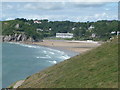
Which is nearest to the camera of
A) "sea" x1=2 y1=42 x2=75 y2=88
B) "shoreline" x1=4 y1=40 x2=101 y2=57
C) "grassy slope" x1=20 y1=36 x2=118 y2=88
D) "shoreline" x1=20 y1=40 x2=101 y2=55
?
"grassy slope" x1=20 y1=36 x2=118 y2=88

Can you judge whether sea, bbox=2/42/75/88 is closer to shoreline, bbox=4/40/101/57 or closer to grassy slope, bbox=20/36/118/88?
shoreline, bbox=4/40/101/57

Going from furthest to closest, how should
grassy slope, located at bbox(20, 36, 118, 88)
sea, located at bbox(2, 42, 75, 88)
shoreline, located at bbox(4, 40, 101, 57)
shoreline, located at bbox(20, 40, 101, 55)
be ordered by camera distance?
shoreline, located at bbox(20, 40, 101, 55)
shoreline, located at bbox(4, 40, 101, 57)
sea, located at bbox(2, 42, 75, 88)
grassy slope, located at bbox(20, 36, 118, 88)

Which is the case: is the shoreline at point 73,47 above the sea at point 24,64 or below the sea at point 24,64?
above

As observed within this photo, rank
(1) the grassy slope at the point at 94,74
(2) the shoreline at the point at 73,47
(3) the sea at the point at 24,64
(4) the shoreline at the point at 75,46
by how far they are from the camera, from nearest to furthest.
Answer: (1) the grassy slope at the point at 94,74 < (3) the sea at the point at 24,64 < (2) the shoreline at the point at 73,47 < (4) the shoreline at the point at 75,46

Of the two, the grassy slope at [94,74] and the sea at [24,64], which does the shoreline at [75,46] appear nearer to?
the sea at [24,64]

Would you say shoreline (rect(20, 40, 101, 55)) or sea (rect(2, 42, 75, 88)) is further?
shoreline (rect(20, 40, 101, 55))

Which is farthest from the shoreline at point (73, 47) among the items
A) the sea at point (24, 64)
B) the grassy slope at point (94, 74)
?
the grassy slope at point (94, 74)

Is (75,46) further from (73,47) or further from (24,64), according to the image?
(24,64)

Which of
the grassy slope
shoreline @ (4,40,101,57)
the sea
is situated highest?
the grassy slope

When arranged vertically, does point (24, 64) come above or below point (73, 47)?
below

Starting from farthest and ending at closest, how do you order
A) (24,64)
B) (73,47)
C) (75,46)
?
(75,46) → (73,47) → (24,64)

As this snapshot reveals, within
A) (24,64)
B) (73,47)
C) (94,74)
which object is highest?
(94,74)

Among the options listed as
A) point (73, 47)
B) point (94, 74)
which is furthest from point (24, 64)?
point (94, 74)

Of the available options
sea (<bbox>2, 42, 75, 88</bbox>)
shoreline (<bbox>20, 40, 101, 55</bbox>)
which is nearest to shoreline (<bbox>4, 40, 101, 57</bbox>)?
shoreline (<bbox>20, 40, 101, 55</bbox>)
